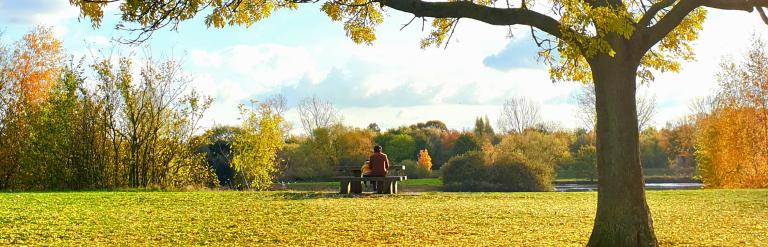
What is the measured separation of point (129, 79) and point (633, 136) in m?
16.5

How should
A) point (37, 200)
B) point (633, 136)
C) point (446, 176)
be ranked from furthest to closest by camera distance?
point (446, 176) → point (37, 200) → point (633, 136)

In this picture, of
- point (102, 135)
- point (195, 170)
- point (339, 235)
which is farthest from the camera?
point (195, 170)

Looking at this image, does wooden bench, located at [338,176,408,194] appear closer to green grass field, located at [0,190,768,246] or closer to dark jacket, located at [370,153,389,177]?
dark jacket, located at [370,153,389,177]

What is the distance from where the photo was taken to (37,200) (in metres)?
14.2

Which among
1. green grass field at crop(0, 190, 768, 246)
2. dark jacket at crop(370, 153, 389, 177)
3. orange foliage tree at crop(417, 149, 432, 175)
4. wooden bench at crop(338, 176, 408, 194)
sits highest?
orange foliage tree at crop(417, 149, 432, 175)

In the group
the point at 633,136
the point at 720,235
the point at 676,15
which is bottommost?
the point at 720,235

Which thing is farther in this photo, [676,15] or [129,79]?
[129,79]

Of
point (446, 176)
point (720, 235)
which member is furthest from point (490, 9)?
point (446, 176)

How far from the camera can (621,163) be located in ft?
24.4

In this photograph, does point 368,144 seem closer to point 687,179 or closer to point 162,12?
point 687,179

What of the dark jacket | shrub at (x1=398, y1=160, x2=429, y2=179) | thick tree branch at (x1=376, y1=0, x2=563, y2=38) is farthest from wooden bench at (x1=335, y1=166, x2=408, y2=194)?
shrub at (x1=398, y1=160, x2=429, y2=179)

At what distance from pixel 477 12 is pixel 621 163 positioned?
7.37 ft

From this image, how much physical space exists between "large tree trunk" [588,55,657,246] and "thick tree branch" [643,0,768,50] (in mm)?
461

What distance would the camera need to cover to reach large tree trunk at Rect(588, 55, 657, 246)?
7.43 meters
